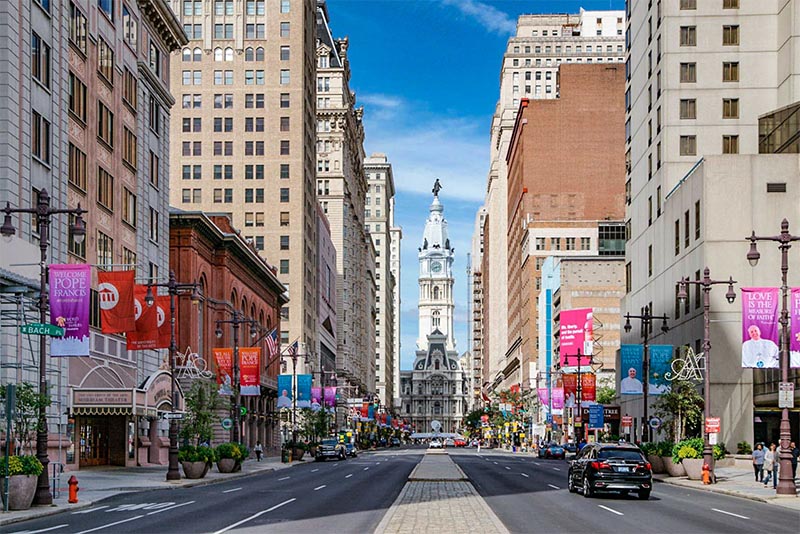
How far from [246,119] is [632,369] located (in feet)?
245

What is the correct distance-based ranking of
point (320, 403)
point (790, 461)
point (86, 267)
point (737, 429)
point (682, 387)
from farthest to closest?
point (320, 403)
point (737, 429)
point (682, 387)
point (790, 461)
point (86, 267)

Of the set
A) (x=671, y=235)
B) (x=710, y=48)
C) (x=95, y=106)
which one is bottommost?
(x=671, y=235)

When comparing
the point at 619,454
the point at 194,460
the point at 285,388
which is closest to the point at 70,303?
the point at 619,454

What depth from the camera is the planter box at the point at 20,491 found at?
1245 inches

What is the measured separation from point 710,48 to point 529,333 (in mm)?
89802

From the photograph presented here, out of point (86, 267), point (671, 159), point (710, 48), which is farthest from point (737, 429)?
point (86, 267)

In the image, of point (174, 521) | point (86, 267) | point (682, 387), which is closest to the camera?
point (174, 521)

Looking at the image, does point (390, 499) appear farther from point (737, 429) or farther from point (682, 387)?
point (737, 429)

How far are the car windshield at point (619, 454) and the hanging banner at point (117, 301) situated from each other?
17529mm

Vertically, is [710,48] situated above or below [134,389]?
above

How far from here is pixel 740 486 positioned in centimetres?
4700

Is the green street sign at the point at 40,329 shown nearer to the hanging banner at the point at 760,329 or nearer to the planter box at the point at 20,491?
the planter box at the point at 20,491

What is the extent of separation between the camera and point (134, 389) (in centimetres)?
6094

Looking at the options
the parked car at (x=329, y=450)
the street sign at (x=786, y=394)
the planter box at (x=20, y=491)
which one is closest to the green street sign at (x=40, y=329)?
the planter box at (x=20, y=491)
